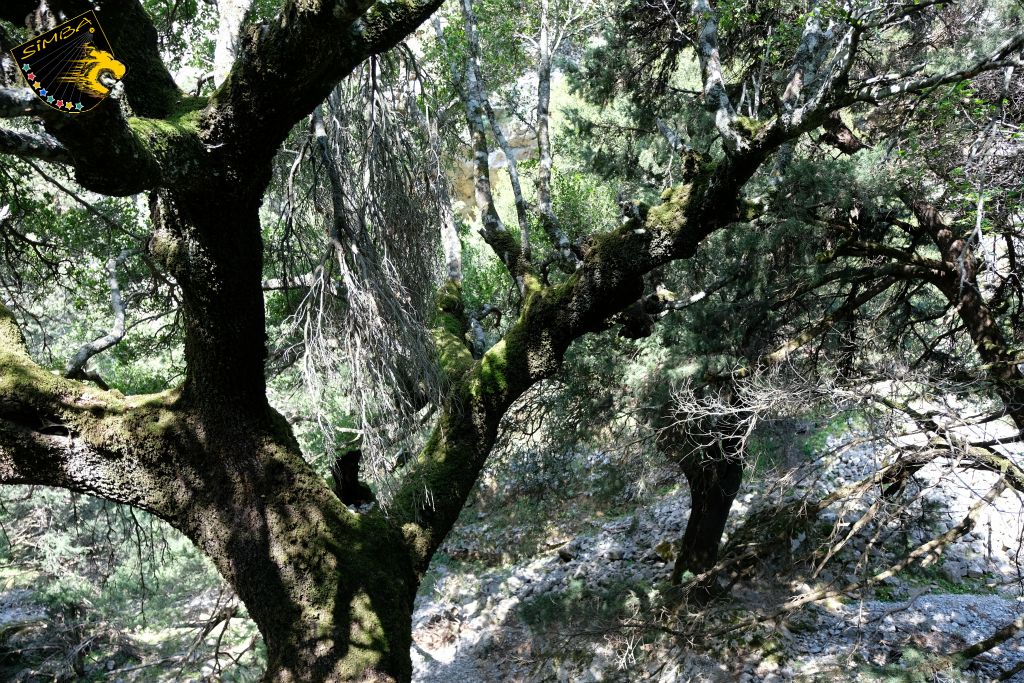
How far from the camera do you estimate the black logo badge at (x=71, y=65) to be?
1.92m

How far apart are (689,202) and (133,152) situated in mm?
3314

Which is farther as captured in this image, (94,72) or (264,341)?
(264,341)

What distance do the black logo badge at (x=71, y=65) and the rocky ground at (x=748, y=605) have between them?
439cm

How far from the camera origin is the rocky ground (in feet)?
18.8

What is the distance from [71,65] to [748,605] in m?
8.01

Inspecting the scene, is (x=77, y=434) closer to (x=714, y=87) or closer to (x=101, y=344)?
(x=101, y=344)

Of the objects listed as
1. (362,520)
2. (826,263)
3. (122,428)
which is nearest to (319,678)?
(362,520)

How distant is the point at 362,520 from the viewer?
14.0ft

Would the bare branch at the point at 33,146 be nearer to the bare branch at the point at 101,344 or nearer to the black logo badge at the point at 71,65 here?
the black logo badge at the point at 71,65

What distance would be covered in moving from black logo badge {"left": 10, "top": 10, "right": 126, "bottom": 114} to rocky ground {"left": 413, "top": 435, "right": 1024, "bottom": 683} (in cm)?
439

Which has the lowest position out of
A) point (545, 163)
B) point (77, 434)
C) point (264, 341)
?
point (77, 434)

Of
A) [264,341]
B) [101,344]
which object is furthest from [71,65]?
[101,344]

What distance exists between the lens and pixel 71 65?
6.52ft

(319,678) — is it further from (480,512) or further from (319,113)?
(480,512)
